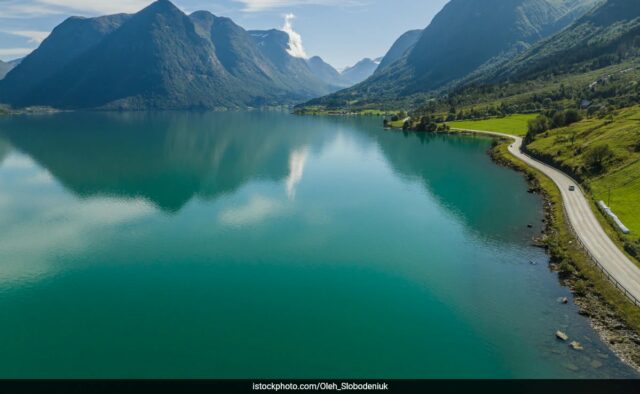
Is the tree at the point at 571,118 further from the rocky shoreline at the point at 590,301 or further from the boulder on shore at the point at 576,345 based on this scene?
the boulder on shore at the point at 576,345

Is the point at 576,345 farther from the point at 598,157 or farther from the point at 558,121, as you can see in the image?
the point at 558,121

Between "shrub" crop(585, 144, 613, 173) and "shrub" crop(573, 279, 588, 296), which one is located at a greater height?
"shrub" crop(585, 144, 613, 173)

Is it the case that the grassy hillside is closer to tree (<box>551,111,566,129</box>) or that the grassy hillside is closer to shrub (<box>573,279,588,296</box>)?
tree (<box>551,111,566,129</box>)

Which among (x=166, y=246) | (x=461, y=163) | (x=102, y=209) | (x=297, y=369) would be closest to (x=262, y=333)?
(x=297, y=369)

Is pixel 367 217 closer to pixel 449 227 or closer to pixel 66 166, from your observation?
pixel 449 227

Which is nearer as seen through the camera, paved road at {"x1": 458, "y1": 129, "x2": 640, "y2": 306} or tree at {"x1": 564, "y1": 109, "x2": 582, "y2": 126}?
paved road at {"x1": 458, "y1": 129, "x2": 640, "y2": 306}
